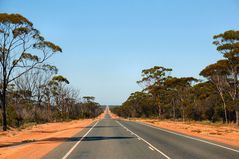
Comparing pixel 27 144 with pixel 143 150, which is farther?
pixel 27 144

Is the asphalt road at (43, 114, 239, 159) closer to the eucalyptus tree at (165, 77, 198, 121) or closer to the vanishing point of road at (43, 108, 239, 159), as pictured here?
the vanishing point of road at (43, 108, 239, 159)

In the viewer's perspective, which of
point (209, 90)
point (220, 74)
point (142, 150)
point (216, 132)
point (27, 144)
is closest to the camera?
point (142, 150)

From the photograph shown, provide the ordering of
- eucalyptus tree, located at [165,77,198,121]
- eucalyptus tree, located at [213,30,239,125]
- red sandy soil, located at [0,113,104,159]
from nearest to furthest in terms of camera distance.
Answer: red sandy soil, located at [0,113,104,159], eucalyptus tree, located at [213,30,239,125], eucalyptus tree, located at [165,77,198,121]

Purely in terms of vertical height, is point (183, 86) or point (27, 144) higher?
point (183, 86)

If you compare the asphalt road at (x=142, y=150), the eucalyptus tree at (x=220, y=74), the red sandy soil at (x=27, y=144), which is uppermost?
the eucalyptus tree at (x=220, y=74)

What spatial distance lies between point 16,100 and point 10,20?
3882 cm

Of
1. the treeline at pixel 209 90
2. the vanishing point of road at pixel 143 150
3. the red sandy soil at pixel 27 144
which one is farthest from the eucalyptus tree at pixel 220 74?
the vanishing point of road at pixel 143 150

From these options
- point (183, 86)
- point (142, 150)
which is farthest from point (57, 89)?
point (142, 150)

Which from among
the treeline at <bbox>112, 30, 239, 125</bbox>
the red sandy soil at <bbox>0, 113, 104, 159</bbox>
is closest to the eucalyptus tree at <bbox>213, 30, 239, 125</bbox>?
the treeline at <bbox>112, 30, 239, 125</bbox>

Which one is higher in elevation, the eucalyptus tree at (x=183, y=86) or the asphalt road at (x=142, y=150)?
the eucalyptus tree at (x=183, y=86)

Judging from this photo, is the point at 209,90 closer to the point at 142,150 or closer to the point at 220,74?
the point at 220,74

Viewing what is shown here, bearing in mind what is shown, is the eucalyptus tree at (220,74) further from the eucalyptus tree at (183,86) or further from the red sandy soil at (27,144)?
the red sandy soil at (27,144)

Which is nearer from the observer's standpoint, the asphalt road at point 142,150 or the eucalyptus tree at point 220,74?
the asphalt road at point 142,150

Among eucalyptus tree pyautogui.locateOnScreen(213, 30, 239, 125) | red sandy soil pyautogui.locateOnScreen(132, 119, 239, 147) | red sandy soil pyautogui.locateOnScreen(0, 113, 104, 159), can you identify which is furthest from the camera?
eucalyptus tree pyautogui.locateOnScreen(213, 30, 239, 125)
